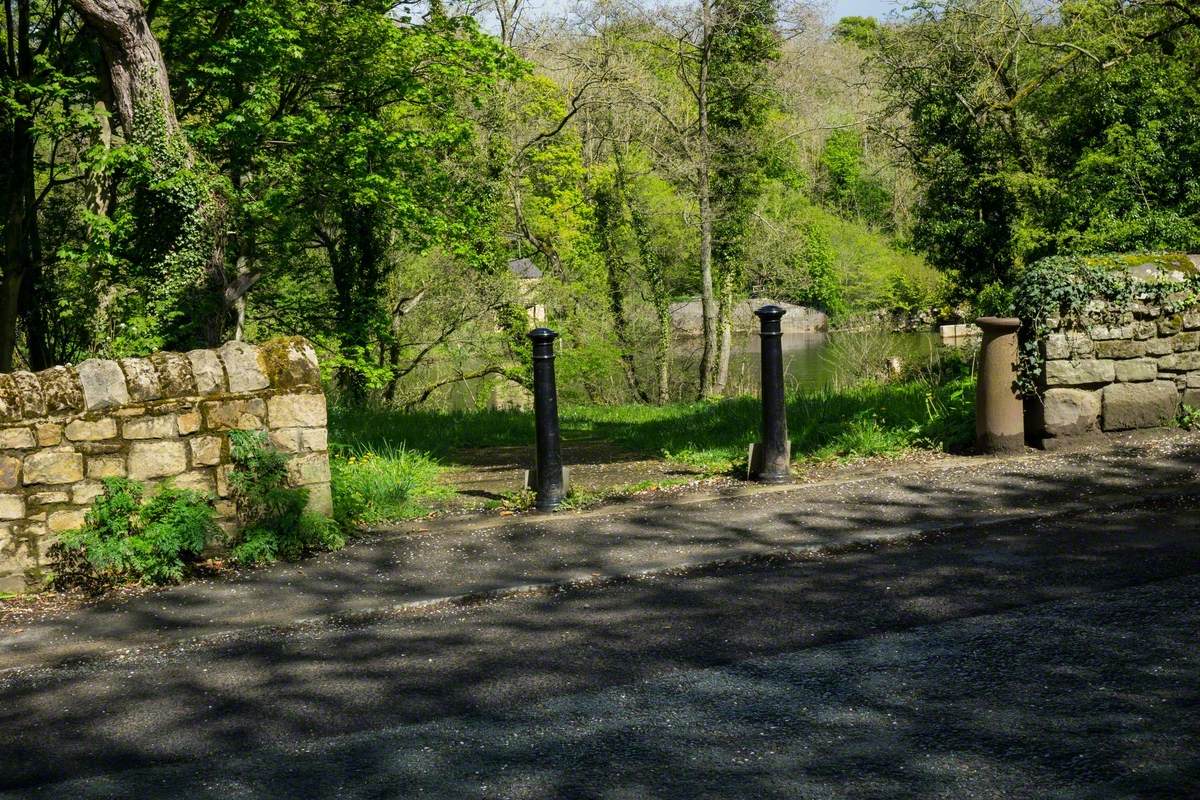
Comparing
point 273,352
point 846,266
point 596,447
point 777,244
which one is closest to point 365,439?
point 596,447

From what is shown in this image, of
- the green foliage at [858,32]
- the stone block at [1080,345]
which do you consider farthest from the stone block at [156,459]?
the green foliage at [858,32]

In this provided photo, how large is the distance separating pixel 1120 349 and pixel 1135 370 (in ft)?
0.69

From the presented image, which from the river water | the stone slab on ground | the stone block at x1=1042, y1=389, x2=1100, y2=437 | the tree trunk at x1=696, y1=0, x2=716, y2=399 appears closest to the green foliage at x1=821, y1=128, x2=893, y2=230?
the river water

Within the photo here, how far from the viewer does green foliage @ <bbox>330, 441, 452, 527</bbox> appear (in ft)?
25.1

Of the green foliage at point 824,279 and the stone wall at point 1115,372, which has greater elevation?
the green foliage at point 824,279

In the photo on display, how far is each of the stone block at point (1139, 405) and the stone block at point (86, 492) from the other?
286 inches

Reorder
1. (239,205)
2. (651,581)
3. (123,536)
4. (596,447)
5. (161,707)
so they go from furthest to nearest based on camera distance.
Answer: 1. (239,205)
2. (596,447)
3. (123,536)
4. (651,581)
5. (161,707)

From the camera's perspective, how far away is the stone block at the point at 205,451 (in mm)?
6742

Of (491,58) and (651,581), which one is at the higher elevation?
(491,58)

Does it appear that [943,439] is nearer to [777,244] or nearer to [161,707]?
[161,707]

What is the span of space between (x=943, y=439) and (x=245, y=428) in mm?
5482

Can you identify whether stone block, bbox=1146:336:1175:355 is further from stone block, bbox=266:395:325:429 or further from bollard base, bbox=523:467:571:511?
stone block, bbox=266:395:325:429

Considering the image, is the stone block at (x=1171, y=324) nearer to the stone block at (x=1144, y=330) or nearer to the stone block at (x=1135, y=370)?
the stone block at (x=1144, y=330)

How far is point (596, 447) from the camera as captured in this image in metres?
12.2
